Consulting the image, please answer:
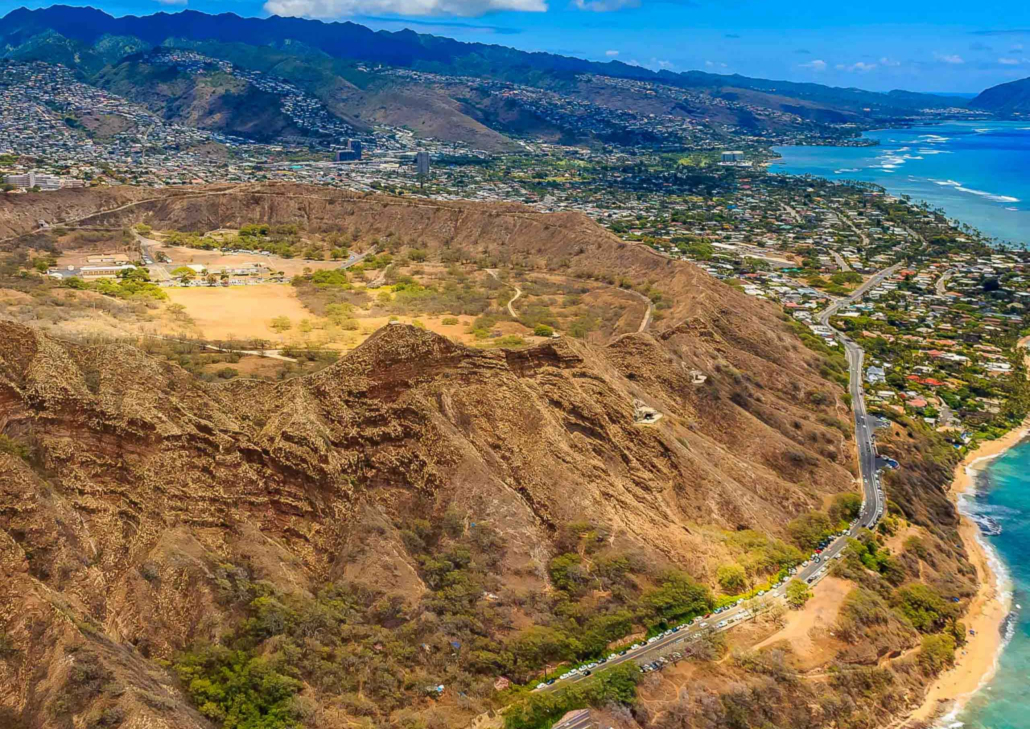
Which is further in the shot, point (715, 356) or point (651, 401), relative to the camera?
point (715, 356)

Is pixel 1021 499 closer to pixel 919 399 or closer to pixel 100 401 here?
pixel 919 399

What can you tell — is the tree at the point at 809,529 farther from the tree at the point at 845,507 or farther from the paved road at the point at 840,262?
the paved road at the point at 840,262

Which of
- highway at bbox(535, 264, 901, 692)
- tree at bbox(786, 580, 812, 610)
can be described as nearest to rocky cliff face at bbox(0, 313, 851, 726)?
highway at bbox(535, 264, 901, 692)

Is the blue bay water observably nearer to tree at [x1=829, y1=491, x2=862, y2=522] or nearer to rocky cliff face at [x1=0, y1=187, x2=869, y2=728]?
tree at [x1=829, y1=491, x2=862, y2=522]

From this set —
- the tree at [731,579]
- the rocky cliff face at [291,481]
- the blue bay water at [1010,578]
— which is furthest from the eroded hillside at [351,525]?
the blue bay water at [1010,578]

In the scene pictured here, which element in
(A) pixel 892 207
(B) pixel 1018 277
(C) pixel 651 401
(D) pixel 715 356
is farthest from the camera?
(A) pixel 892 207

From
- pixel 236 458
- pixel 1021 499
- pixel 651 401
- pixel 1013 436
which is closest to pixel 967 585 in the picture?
pixel 1021 499
